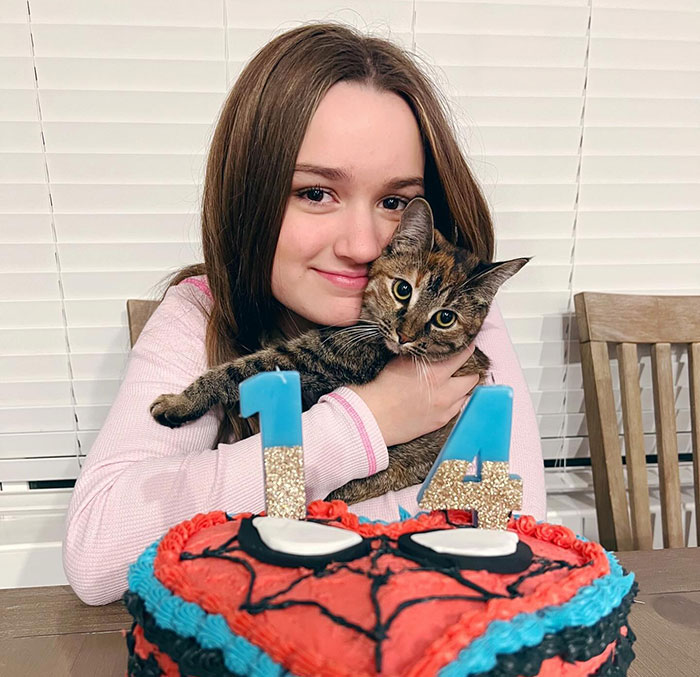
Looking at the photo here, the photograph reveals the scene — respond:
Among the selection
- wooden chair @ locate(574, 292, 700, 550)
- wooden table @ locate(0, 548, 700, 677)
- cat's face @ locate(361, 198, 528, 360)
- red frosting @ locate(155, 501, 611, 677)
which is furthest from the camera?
wooden chair @ locate(574, 292, 700, 550)

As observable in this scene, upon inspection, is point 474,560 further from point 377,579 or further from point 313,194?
point 313,194

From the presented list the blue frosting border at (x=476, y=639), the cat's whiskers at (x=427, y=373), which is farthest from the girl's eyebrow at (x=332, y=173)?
the blue frosting border at (x=476, y=639)

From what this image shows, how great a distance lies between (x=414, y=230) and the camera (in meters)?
0.88

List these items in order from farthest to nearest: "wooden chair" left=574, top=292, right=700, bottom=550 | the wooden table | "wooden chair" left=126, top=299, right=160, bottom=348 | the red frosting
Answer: "wooden chair" left=574, top=292, right=700, bottom=550
"wooden chair" left=126, top=299, right=160, bottom=348
the wooden table
the red frosting

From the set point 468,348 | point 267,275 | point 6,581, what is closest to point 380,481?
point 468,348

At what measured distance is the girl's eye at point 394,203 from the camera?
896 mm

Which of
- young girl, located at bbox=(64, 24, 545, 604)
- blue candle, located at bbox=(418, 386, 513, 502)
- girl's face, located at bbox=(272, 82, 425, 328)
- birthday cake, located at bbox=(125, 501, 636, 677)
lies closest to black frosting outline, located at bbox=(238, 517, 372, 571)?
birthday cake, located at bbox=(125, 501, 636, 677)

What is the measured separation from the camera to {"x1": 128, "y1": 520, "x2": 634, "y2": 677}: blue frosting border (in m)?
0.31

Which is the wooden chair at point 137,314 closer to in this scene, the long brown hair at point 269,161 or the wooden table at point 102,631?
the long brown hair at point 269,161

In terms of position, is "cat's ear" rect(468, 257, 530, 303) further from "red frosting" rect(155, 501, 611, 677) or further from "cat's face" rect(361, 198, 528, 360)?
"red frosting" rect(155, 501, 611, 677)

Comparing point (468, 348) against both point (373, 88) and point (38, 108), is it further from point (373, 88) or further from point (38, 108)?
point (38, 108)

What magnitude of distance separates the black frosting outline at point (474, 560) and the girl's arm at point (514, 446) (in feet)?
1.27

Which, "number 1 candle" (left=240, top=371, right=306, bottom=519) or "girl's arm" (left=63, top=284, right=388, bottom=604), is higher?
"number 1 candle" (left=240, top=371, right=306, bottom=519)

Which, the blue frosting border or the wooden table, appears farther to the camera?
the wooden table
